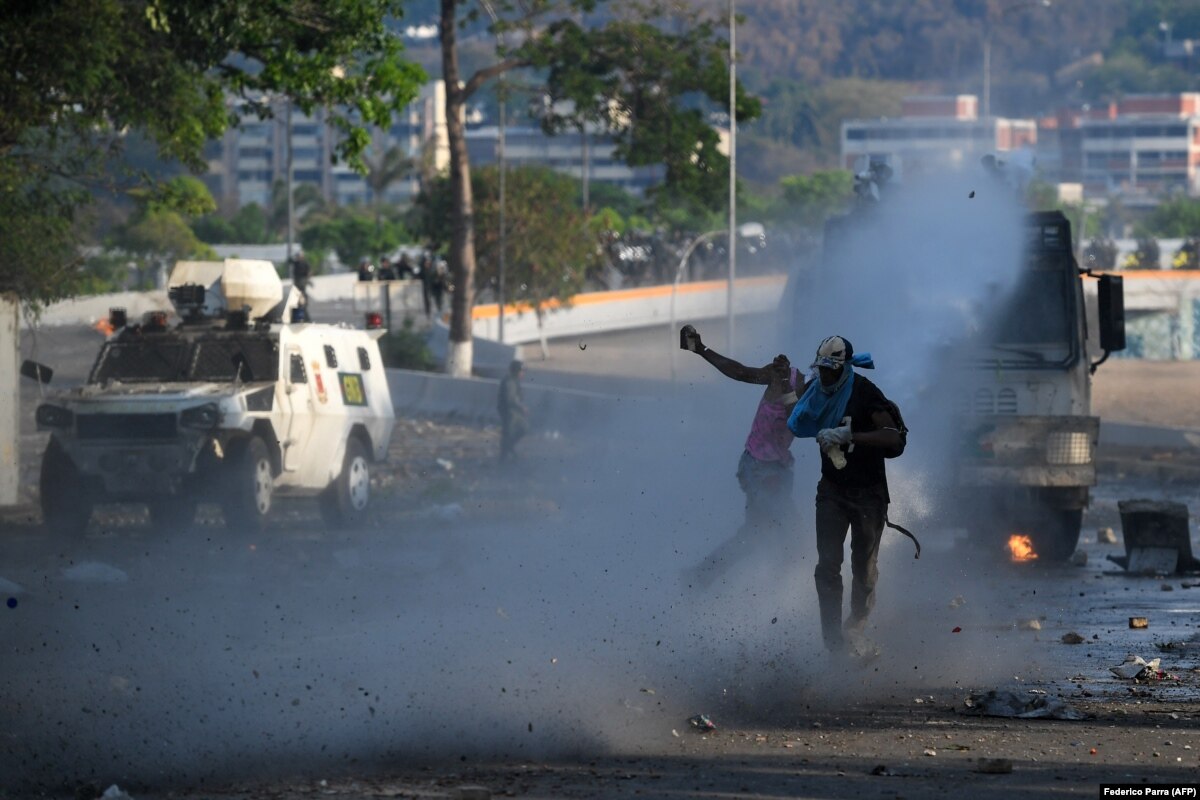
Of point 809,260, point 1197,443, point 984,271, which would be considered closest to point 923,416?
point 984,271

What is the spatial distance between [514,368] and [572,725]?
17.2 meters

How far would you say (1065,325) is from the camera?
1641cm

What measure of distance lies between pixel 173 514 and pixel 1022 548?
7407 mm

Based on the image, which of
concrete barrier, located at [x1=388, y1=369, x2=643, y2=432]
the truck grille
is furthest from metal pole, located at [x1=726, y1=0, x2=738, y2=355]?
the truck grille

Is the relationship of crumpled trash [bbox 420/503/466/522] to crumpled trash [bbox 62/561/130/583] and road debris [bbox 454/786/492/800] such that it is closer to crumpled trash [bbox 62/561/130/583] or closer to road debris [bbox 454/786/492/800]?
crumpled trash [bbox 62/561/130/583]

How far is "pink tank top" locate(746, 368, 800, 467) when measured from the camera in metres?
11.4

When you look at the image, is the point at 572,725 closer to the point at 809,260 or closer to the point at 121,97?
the point at 809,260

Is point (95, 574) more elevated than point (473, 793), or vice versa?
point (473, 793)

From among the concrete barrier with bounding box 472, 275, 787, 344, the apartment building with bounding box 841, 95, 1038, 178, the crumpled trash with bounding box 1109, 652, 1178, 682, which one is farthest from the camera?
the apartment building with bounding box 841, 95, 1038, 178

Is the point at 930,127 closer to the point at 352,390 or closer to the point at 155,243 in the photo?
the point at 155,243

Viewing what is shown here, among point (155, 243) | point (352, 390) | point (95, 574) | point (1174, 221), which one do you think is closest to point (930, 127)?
point (1174, 221)

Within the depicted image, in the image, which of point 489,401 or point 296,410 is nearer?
point 296,410

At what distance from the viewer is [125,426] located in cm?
1681

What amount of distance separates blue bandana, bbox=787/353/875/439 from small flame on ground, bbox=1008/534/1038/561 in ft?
24.4
